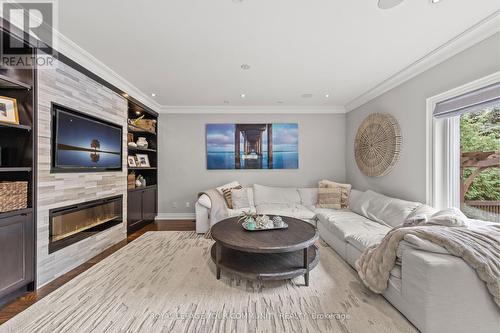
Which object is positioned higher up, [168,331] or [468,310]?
[468,310]

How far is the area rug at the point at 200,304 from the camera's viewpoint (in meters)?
1.61

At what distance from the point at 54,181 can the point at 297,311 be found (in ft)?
9.01

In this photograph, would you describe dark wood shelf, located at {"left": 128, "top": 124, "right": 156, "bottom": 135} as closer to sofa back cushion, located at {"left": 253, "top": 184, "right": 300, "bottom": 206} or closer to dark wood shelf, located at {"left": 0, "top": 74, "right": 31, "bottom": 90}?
dark wood shelf, located at {"left": 0, "top": 74, "right": 31, "bottom": 90}

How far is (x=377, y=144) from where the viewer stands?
356cm

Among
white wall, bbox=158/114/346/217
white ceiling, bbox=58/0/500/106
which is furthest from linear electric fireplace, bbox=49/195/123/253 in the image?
white ceiling, bbox=58/0/500/106

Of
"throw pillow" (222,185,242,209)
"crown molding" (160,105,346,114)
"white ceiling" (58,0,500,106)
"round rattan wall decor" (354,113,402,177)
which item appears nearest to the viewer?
"white ceiling" (58,0,500,106)

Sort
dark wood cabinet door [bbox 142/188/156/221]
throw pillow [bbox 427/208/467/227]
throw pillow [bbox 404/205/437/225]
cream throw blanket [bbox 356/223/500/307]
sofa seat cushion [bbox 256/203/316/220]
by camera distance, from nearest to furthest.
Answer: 1. cream throw blanket [bbox 356/223/500/307]
2. throw pillow [bbox 427/208/467/227]
3. throw pillow [bbox 404/205/437/225]
4. sofa seat cushion [bbox 256/203/316/220]
5. dark wood cabinet door [bbox 142/188/156/221]

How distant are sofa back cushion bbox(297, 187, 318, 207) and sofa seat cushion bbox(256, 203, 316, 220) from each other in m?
0.23

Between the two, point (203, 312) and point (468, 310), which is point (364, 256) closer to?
point (468, 310)

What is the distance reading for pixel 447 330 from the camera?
4.75 feet

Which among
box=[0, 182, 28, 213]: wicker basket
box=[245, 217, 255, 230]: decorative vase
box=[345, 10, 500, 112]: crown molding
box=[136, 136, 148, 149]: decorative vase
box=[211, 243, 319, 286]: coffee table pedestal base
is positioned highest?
box=[345, 10, 500, 112]: crown molding

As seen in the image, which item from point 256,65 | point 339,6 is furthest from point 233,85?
point 339,6

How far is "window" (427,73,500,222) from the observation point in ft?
6.89

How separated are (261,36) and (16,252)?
305 cm
